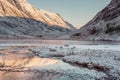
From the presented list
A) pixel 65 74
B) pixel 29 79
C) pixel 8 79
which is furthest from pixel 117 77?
pixel 8 79

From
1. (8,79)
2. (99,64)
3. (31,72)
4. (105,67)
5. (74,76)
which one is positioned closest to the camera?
(8,79)

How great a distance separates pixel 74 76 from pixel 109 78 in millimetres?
3521

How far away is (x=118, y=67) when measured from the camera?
33.4 meters

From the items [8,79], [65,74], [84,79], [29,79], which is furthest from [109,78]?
[8,79]

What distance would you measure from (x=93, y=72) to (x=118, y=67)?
341 cm

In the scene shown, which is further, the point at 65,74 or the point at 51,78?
the point at 65,74

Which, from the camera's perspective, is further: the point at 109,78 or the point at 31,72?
the point at 31,72

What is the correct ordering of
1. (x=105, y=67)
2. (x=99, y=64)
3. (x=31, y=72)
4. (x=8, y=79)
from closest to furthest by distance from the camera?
(x=8, y=79) < (x=31, y=72) < (x=105, y=67) < (x=99, y=64)

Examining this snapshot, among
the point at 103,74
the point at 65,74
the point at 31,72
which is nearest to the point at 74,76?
the point at 65,74

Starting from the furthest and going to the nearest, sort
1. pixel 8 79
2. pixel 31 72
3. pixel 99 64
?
pixel 99 64
pixel 31 72
pixel 8 79

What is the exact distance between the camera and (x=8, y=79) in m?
27.0

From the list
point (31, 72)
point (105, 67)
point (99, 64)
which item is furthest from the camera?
point (99, 64)

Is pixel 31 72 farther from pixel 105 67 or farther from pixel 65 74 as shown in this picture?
pixel 105 67

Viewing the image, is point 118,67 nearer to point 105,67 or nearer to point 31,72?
point 105,67
